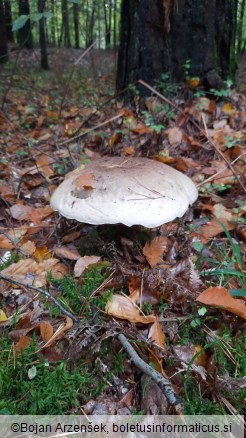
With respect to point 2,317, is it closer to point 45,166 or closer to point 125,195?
point 125,195

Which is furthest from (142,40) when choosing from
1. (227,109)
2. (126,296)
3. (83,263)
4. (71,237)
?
(126,296)

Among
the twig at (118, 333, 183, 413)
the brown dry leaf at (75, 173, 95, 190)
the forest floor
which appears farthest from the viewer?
the brown dry leaf at (75, 173, 95, 190)

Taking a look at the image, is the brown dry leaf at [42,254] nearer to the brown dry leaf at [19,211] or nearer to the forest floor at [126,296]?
the forest floor at [126,296]

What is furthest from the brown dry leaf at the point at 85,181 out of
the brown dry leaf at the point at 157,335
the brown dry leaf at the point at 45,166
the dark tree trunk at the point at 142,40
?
the dark tree trunk at the point at 142,40

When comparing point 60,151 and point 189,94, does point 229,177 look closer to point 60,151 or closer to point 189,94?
point 189,94

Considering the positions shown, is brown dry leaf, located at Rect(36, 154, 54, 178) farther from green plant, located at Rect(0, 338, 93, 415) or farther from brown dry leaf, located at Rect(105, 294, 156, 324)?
green plant, located at Rect(0, 338, 93, 415)

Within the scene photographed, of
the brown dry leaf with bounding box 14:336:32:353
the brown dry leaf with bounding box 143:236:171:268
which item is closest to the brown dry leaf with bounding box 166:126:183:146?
the brown dry leaf with bounding box 143:236:171:268
